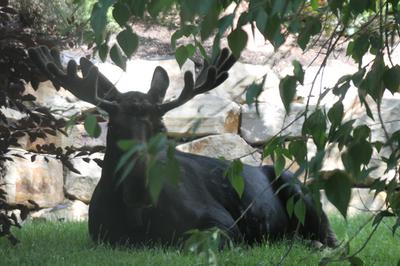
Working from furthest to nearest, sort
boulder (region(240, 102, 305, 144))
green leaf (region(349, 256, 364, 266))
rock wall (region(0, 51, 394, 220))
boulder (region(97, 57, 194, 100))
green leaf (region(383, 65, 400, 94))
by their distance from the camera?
boulder (region(240, 102, 305, 144)) → boulder (region(97, 57, 194, 100)) → rock wall (region(0, 51, 394, 220)) → green leaf (region(349, 256, 364, 266)) → green leaf (region(383, 65, 400, 94))

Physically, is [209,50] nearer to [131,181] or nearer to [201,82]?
[201,82]

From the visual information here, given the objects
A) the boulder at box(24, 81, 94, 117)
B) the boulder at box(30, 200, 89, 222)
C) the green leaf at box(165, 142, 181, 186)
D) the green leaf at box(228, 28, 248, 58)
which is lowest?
the boulder at box(30, 200, 89, 222)

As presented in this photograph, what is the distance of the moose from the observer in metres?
7.10

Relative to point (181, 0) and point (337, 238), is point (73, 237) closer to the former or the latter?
point (337, 238)

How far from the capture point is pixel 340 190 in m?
2.67

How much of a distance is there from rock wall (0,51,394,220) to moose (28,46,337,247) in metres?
3.22

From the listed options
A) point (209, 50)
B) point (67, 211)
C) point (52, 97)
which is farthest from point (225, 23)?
point (209, 50)

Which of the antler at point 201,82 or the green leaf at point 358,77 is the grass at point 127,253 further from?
the green leaf at point 358,77

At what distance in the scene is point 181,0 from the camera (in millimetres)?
2490

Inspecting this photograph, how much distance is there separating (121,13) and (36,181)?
32.6 ft

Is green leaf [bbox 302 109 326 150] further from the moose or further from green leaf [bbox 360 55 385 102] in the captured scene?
the moose

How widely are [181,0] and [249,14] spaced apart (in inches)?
11.3

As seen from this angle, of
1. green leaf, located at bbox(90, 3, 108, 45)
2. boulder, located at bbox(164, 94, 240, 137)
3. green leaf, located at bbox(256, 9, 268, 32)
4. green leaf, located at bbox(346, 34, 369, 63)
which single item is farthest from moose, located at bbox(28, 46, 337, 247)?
boulder, located at bbox(164, 94, 240, 137)

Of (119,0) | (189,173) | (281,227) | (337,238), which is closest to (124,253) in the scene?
(189,173)
